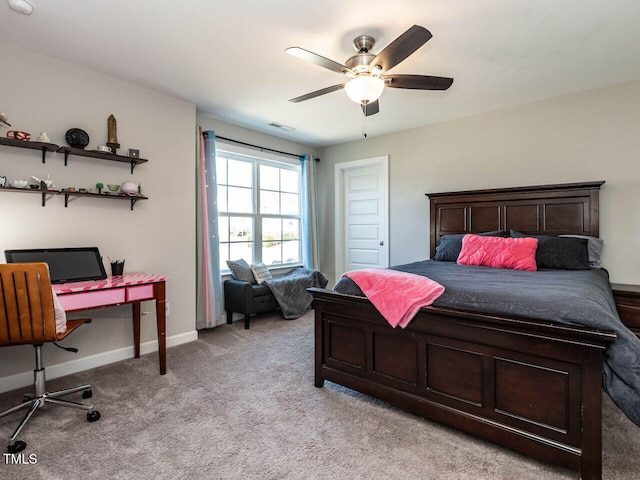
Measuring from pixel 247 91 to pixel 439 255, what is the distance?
274cm

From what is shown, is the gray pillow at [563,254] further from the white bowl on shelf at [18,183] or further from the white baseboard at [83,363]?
the white bowl on shelf at [18,183]

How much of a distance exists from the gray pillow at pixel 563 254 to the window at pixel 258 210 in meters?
3.29

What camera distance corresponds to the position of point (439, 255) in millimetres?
3789

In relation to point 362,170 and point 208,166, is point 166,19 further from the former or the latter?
point 362,170

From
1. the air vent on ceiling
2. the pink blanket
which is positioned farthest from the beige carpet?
the air vent on ceiling

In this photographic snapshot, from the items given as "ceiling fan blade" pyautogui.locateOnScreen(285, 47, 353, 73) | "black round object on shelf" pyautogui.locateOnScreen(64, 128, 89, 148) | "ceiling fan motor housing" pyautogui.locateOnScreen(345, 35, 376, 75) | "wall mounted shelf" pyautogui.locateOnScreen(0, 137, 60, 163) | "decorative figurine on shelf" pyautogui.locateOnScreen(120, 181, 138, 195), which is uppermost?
"ceiling fan motor housing" pyautogui.locateOnScreen(345, 35, 376, 75)

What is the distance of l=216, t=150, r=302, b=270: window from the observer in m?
4.29

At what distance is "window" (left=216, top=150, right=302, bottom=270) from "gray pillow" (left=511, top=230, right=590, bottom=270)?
3.29 meters

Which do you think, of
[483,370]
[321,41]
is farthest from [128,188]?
[483,370]

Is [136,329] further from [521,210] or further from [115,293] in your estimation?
[521,210]

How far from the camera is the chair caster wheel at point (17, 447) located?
171 cm

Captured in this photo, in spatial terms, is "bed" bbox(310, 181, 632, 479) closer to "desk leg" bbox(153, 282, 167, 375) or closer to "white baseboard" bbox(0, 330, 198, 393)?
"desk leg" bbox(153, 282, 167, 375)

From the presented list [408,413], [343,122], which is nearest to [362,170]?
[343,122]

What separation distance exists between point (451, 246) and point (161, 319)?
9.90 ft
